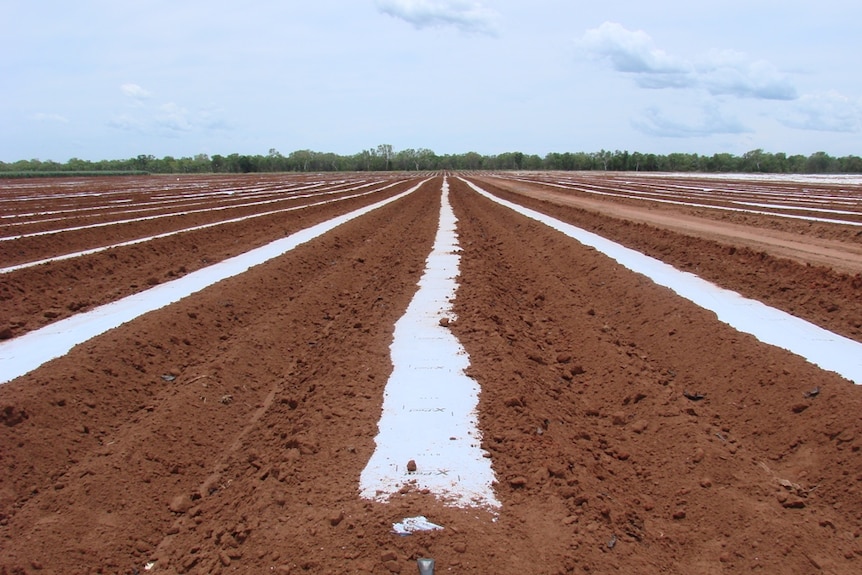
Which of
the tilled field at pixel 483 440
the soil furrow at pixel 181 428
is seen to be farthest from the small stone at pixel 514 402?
the soil furrow at pixel 181 428

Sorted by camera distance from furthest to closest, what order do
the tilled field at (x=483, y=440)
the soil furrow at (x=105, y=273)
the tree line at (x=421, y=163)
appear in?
the tree line at (x=421, y=163)
the soil furrow at (x=105, y=273)
the tilled field at (x=483, y=440)

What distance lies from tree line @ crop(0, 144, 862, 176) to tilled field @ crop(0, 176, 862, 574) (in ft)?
350

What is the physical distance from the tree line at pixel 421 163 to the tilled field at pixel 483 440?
4195 inches

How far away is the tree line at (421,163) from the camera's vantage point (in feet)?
383

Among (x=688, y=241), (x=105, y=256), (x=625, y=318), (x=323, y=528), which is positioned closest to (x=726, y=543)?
(x=323, y=528)

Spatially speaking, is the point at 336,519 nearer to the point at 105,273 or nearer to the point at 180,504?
the point at 180,504

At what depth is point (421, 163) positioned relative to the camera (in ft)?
622

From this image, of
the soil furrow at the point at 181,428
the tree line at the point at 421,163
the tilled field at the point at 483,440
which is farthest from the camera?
the tree line at the point at 421,163

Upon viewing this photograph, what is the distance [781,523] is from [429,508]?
7.36 ft

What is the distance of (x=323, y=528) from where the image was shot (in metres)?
3.58

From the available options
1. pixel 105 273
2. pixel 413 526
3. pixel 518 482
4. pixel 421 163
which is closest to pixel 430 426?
pixel 518 482

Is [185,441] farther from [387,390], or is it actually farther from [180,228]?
[180,228]

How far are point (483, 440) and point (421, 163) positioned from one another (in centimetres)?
18930

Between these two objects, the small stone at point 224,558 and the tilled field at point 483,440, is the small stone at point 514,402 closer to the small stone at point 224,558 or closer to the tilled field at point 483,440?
the tilled field at point 483,440
